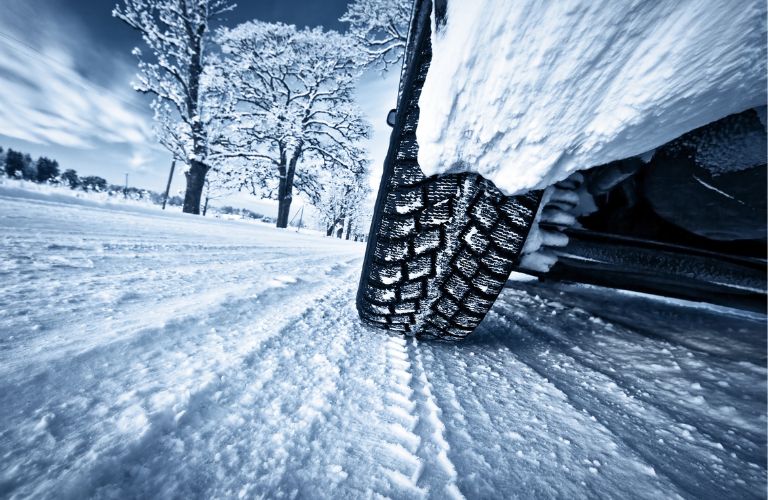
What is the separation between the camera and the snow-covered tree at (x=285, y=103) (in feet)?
26.8

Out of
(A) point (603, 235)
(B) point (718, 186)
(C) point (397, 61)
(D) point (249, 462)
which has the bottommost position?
(D) point (249, 462)

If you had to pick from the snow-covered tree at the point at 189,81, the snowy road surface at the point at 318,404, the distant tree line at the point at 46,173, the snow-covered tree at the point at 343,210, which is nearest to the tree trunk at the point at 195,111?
the snow-covered tree at the point at 189,81

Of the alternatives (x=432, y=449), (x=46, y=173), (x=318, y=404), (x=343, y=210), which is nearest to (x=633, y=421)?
(x=432, y=449)

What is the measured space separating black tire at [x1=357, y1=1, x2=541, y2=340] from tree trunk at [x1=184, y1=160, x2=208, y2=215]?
29.3 feet

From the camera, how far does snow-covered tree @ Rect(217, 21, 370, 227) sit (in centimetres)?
816

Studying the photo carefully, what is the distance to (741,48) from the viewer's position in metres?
0.34

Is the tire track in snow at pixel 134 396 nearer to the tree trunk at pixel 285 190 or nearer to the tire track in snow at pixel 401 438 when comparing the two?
the tire track in snow at pixel 401 438

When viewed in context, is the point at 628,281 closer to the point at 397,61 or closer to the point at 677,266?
the point at 677,266

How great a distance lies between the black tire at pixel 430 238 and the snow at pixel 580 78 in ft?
0.27

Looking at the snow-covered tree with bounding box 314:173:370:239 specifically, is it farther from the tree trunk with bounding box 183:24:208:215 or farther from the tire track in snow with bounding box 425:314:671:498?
the tire track in snow with bounding box 425:314:671:498

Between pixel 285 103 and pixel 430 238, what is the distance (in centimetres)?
996

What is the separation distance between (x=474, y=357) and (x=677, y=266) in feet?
2.32

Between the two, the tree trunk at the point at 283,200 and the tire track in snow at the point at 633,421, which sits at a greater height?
the tree trunk at the point at 283,200

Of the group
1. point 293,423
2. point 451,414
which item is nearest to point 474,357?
point 451,414
